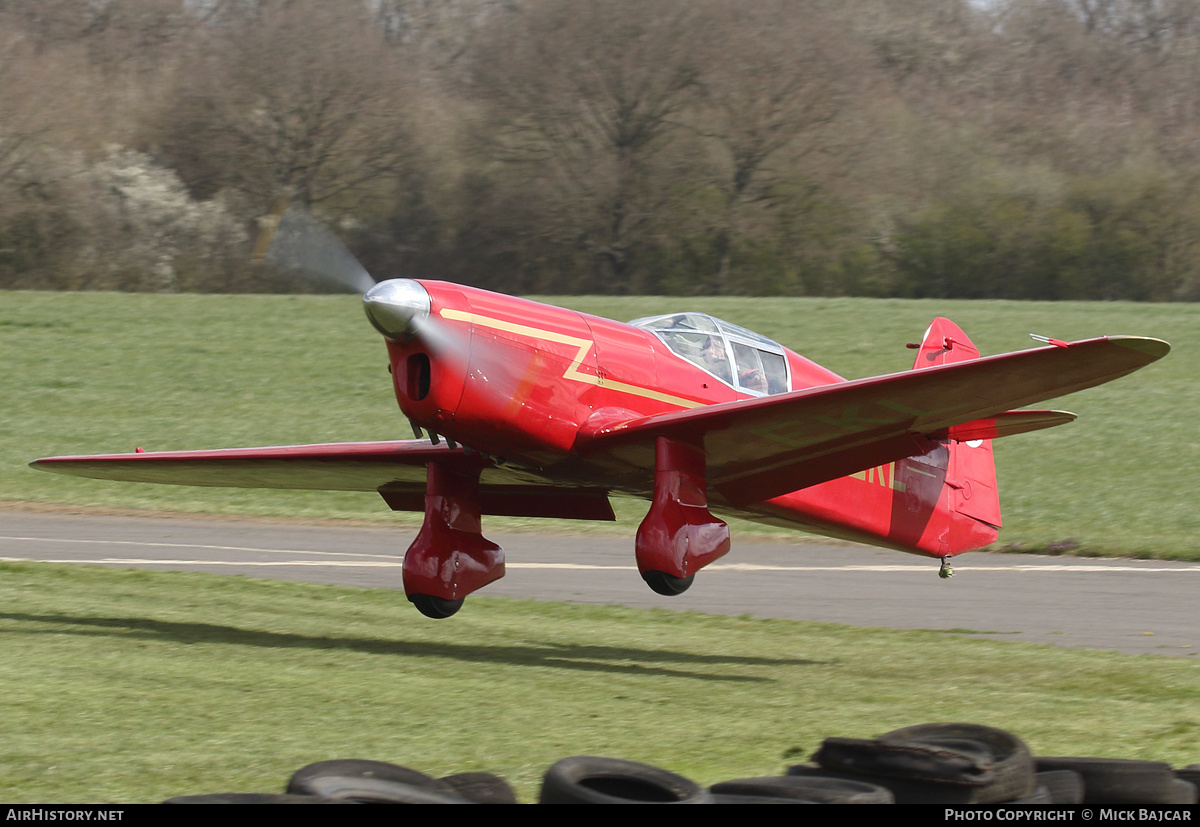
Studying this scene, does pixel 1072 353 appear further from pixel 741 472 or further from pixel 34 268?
pixel 34 268

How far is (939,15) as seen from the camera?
5225 cm

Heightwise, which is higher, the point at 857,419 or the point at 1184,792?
the point at 857,419

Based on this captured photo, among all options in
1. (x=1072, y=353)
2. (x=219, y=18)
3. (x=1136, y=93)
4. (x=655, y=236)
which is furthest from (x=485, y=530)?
(x=1136, y=93)

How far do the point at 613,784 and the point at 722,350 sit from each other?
5.71 meters

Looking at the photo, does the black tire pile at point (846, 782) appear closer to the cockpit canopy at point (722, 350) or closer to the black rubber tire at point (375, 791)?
the black rubber tire at point (375, 791)

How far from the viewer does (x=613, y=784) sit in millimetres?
5023

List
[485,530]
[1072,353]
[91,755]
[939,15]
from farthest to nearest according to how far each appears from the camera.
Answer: [939,15] → [485,530] → [1072,353] → [91,755]

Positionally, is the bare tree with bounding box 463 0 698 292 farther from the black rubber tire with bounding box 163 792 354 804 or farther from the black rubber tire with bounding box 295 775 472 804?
the black rubber tire with bounding box 163 792 354 804

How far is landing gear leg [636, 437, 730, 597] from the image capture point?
8.93m

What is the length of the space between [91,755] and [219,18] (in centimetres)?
4613

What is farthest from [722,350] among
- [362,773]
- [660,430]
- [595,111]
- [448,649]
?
[595,111]

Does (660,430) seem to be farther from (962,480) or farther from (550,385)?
(962,480)

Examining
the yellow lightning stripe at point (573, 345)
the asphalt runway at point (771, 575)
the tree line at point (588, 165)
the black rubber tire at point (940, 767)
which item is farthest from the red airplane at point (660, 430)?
the tree line at point (588, 165)

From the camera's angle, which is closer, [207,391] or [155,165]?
[207,391]
